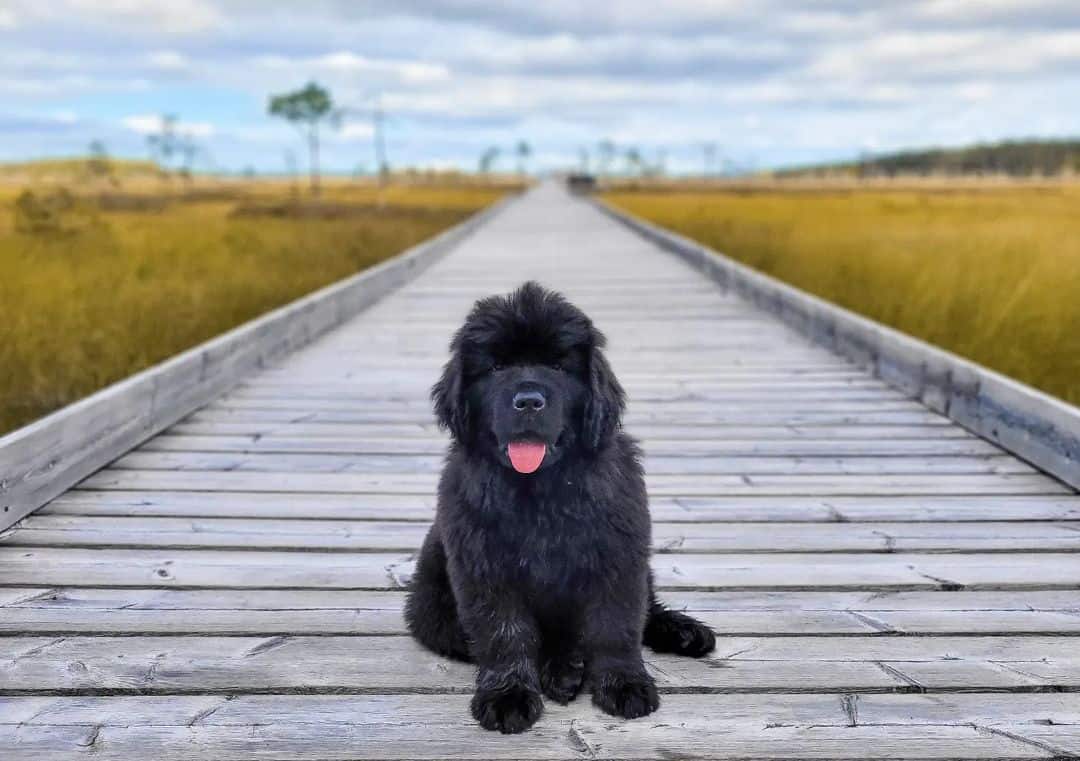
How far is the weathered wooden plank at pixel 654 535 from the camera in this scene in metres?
3.58

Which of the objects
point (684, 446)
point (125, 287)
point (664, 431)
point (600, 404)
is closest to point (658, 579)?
point (600, 404)

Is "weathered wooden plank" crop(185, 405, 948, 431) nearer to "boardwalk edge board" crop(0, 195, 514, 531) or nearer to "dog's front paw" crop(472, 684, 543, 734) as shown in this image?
"boardwalk edge board" crop(0, 195, 514, 531)

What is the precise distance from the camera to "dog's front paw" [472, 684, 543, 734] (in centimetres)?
234

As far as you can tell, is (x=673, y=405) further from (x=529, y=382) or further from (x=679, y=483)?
(x=529, y=382)

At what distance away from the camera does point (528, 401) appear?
229 cm

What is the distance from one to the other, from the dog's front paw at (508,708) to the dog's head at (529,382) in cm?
54

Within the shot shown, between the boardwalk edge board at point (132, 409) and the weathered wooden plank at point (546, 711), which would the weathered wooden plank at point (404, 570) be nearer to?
the boardwalk edge board at point (132, 409)

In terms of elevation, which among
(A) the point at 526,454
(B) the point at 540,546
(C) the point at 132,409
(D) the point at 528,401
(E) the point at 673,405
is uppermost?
(D) the point at 528,401

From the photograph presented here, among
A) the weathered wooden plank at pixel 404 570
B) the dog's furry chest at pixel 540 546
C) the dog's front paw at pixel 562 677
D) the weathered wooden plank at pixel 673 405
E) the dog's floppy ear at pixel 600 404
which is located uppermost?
the dog's floppy ear at pixel 600 404

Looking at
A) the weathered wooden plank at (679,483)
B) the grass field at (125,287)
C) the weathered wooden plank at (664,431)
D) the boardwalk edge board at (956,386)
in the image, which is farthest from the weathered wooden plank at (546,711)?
the grass field at (125,287)

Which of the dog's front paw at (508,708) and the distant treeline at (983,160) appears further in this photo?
the distant treeline at (983,160)

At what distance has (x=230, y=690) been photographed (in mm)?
2535

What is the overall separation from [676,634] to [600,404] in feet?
2.32

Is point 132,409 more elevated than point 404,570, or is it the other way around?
point 132,409
